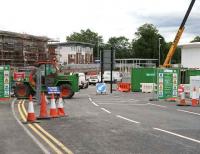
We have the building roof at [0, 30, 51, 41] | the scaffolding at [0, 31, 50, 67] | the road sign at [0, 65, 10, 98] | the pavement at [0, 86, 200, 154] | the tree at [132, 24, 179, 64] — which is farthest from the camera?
the tree at [132, 24, 179, 64]

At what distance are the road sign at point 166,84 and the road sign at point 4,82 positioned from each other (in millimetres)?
9527

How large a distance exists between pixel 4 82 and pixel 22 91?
291cm

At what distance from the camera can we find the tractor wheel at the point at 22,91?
104 ft

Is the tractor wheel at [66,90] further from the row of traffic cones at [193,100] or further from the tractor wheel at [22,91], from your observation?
the row of traffic cones at [193,100]

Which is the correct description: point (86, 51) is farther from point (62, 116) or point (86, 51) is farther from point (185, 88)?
point (62, 116)

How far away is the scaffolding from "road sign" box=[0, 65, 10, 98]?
6373 centimetres

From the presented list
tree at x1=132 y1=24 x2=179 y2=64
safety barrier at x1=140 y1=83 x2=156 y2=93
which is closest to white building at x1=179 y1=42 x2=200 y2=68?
safety barrier at x1=140 y1=83 x2=156 y2=93

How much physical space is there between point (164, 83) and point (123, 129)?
49.6 ft

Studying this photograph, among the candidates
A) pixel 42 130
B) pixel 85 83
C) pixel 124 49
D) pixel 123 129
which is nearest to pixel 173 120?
pixel 123 129

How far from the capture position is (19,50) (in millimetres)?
100625

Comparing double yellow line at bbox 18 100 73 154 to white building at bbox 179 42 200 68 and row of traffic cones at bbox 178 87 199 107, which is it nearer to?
row of traffic cones at bbox 178 87 199 107

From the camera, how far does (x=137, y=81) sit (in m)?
45.1

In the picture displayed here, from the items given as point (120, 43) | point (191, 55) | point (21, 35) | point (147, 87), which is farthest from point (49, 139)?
point (120, 43)

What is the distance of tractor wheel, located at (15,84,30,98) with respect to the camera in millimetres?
31688
